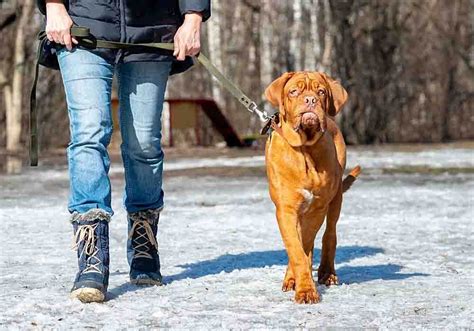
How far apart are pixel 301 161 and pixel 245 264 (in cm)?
118

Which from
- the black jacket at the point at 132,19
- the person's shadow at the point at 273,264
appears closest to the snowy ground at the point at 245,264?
the person's shadow at the point at 273,264

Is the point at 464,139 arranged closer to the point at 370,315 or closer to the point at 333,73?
the point at 333,73

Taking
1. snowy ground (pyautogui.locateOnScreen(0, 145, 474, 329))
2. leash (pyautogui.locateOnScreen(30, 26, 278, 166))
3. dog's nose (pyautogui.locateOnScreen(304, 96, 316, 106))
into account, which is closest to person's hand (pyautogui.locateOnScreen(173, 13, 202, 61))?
leash (pyautogui.locateOnScreen(30, 26, 278, 166))

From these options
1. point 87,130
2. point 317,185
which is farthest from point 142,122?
point 317,185

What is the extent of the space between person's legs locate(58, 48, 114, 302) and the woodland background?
58.8 ft

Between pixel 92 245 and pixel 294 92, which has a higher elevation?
pixel 294 92

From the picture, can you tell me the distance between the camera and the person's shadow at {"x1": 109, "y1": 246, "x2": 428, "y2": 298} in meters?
5.07

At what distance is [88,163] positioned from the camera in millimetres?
4438

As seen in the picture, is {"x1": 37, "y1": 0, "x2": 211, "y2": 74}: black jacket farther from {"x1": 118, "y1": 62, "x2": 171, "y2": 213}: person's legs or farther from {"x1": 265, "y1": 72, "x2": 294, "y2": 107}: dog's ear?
{"x1": 265, "y1": 72, "x2": 294, "y2": 107}: dog's ear

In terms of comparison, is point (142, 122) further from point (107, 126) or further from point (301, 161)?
point (301, 161)

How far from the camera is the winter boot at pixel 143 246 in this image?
15.7ft

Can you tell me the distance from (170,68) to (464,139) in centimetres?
2279

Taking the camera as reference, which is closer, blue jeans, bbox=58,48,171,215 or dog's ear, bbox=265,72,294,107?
blue jeans, bbox=58,48,171,215

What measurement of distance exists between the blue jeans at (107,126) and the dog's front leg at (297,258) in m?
0.66
